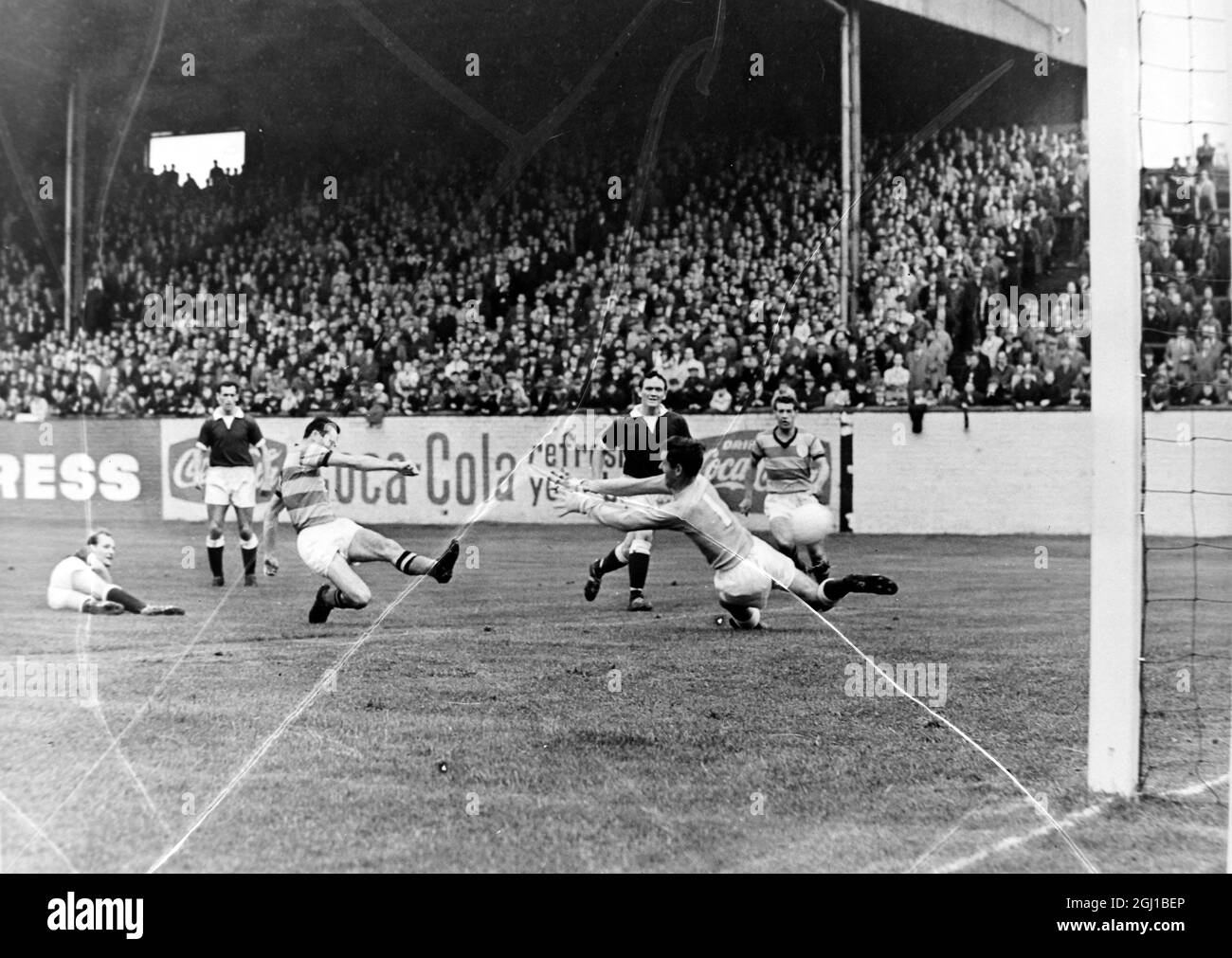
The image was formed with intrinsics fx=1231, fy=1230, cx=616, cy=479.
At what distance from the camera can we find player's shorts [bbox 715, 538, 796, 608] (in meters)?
3.46

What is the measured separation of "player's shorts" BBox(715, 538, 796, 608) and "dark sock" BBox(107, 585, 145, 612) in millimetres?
1629

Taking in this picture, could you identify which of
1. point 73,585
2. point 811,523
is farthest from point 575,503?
point 73,585

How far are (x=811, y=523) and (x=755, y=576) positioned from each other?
8.7 inches

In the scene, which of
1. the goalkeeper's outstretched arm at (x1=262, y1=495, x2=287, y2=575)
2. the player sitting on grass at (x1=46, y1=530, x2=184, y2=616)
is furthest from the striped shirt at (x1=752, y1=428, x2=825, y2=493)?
the player sitting on grass at (x1=46, y1=530, x2=184, y2=616)

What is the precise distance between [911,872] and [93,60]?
3035mm

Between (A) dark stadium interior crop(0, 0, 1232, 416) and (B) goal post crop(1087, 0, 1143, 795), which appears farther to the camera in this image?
(A) dark stadium interior crop(0, 0, 1232, 416)

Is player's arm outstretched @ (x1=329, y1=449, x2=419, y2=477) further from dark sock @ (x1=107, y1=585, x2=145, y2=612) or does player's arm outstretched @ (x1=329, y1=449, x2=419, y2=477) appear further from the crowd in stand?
dark sock @ (x1=107, y1=585, x2=145, y2=612)

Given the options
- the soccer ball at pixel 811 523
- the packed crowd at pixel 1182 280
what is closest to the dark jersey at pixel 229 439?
the soccer ball at pixel 811 523

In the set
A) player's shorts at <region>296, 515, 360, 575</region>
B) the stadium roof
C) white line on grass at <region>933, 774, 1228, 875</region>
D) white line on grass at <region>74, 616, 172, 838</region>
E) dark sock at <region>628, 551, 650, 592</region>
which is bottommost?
white line on grass at <region>933, 774, 1228, 875</region>

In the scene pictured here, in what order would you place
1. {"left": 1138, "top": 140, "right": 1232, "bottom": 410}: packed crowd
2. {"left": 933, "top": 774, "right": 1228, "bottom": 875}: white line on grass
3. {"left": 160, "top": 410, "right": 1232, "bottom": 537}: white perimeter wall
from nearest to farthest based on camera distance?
{"left": 933, "top": 774, "right": 1228, "bottom": 875}: white line on grass, {"left": 1138, "top": 140, "right": 1232, "bottom": 410}: packed crowd, {"left": 160, "top": 410, "right": 1232, "bottom": 537}: white perimeter wall

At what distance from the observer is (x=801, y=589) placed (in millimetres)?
3480

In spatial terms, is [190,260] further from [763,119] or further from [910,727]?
[910,727]
